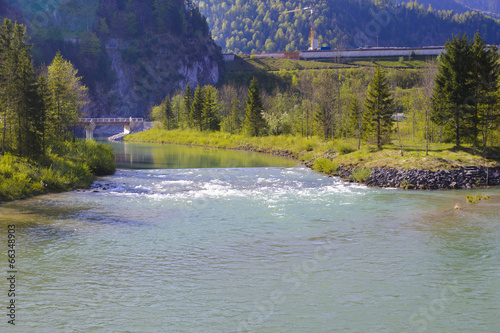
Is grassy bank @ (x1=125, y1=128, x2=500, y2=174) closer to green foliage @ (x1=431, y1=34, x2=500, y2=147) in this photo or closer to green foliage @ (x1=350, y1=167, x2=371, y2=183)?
green foliage @ (x1=350, y1=167, x2=371, y2=183)

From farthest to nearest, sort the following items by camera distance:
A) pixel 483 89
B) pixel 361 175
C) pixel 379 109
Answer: pixel 379 109, pixel 483 89, pixel 361 175

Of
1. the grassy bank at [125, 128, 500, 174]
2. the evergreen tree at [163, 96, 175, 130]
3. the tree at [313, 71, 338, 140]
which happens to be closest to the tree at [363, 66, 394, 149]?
the grassy bank at [125, 128, 500, 174]

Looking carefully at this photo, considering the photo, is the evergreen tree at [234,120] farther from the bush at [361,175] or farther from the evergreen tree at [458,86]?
the bush at [361,175]

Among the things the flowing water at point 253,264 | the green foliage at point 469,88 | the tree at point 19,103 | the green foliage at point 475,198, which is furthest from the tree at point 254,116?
the green foliage at point 475,198

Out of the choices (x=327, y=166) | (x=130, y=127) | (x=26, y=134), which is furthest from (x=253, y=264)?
(x=130, y=127)

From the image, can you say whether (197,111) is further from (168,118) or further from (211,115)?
(168,118)

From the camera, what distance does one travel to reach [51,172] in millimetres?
32188

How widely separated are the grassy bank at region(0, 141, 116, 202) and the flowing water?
81.9 inches

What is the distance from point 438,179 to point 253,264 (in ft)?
74.8

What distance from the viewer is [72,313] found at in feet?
39.5

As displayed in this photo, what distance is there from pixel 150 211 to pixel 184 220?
3192 millimetres

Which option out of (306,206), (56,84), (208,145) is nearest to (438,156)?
(306,206)

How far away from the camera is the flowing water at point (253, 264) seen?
11922 millimetres

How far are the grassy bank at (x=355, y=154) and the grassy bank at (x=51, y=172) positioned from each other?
72.4ft
